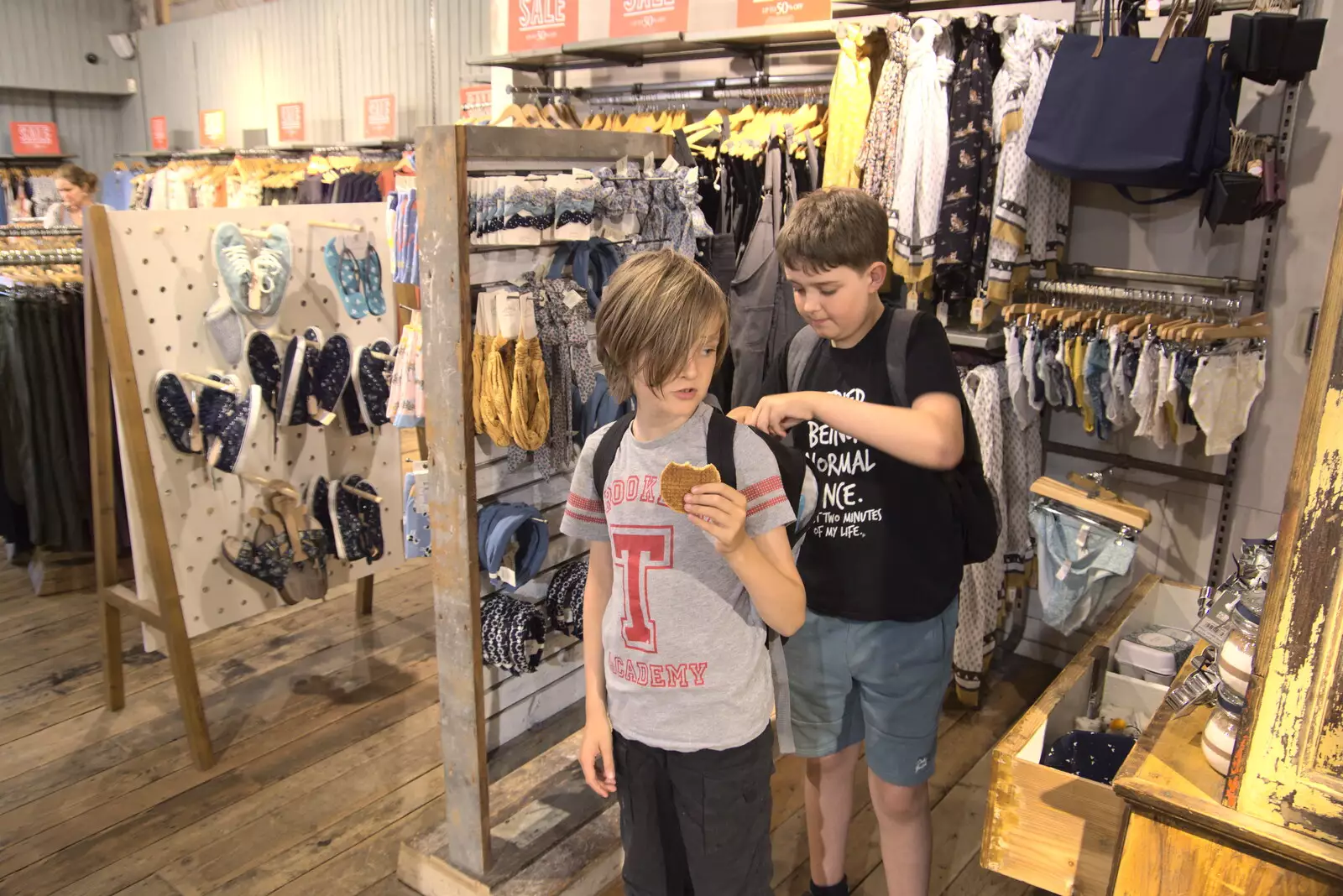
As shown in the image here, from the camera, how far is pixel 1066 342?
293 cm

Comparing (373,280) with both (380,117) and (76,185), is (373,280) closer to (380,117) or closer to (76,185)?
(76,185)

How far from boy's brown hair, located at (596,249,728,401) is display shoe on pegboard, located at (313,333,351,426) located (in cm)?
195

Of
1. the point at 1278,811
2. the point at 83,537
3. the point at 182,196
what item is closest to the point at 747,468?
the point at 1278,811

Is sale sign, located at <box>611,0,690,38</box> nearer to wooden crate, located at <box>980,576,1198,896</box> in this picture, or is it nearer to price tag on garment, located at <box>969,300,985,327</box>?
price tag on garment, located at <box>969,300,985,327</box>

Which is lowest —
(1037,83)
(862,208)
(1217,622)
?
(1217,622)

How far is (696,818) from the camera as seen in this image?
1.53 meters

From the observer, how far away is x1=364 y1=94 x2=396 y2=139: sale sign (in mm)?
7621

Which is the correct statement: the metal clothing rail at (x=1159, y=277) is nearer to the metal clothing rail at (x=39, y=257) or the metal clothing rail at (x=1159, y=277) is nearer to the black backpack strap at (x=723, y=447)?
the black backpack strap at (x=723, y=447)

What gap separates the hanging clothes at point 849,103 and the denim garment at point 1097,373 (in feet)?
3.26

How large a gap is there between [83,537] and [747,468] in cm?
360

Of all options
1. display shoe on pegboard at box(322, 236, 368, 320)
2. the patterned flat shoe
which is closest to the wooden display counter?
the patterned flat shoe

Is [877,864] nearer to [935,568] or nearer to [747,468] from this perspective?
[935,568]

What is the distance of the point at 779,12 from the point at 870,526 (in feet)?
10.7

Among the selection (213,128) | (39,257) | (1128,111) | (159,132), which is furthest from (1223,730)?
(159,132)
